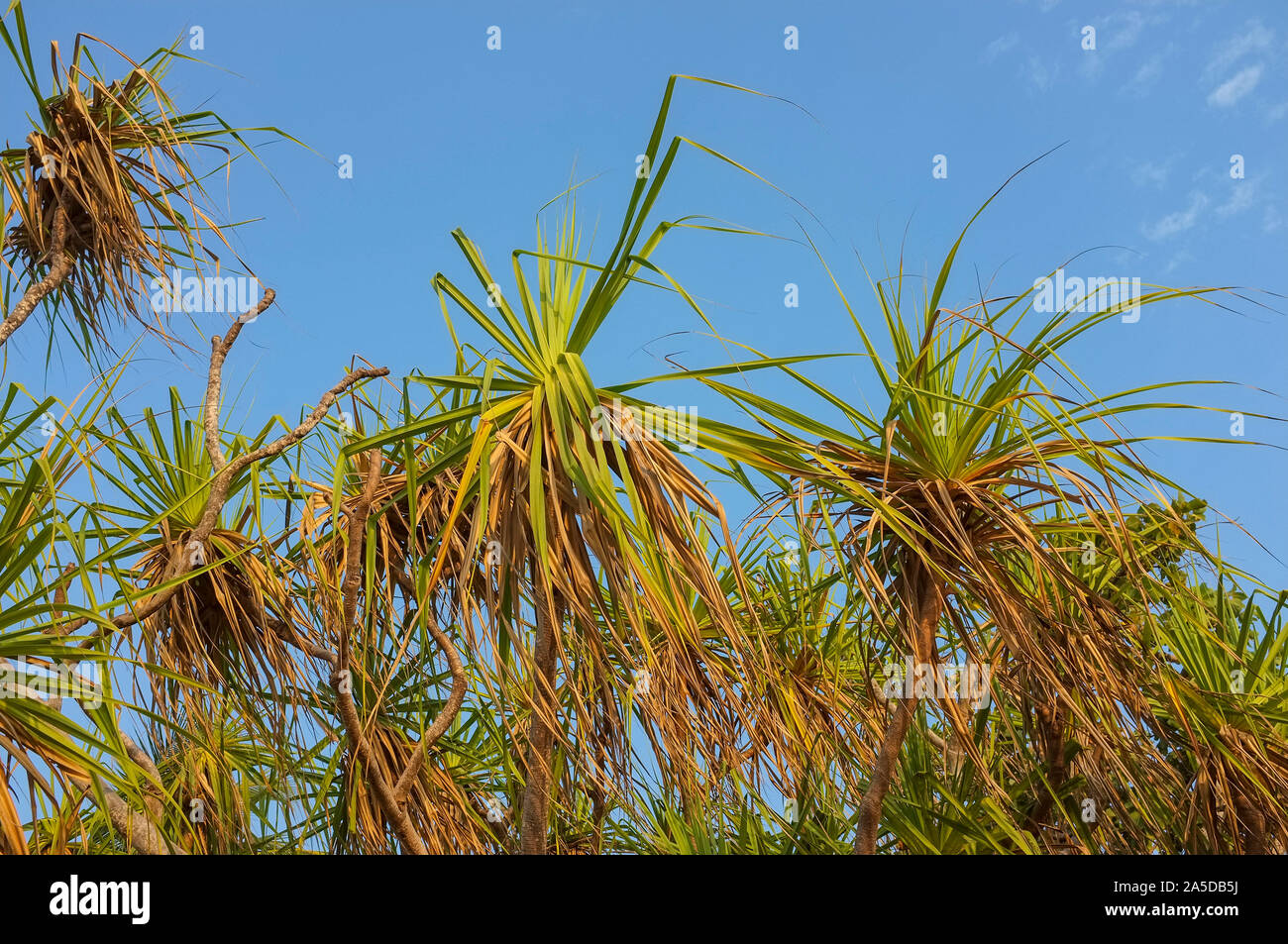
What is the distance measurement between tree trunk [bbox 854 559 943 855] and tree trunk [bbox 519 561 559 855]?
96cm

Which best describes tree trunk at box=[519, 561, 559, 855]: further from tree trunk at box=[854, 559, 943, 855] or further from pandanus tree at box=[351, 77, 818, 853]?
tree trunk at box=[854, 559, 943, 855]

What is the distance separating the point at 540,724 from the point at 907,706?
1.04m

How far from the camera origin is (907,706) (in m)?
2.82

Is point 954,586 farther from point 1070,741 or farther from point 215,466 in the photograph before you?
point 215,466

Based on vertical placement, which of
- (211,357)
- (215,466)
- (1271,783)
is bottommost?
(1271,783)

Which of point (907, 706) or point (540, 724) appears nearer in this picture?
point (540, 724)

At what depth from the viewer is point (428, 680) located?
375 centimetres

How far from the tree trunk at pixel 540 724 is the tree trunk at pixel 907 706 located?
3.15 feet

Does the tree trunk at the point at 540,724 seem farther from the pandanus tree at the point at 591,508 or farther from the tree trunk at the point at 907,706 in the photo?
the tree trunk at the point at 907,706

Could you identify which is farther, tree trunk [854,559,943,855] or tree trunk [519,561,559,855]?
tree trunk [854,559,943,855]

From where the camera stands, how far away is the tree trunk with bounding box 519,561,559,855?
2471 millimetres

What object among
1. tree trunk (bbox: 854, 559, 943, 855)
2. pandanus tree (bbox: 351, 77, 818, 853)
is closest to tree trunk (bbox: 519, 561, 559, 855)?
pandanus tree (bbox: 351, 77, 818, 853)
